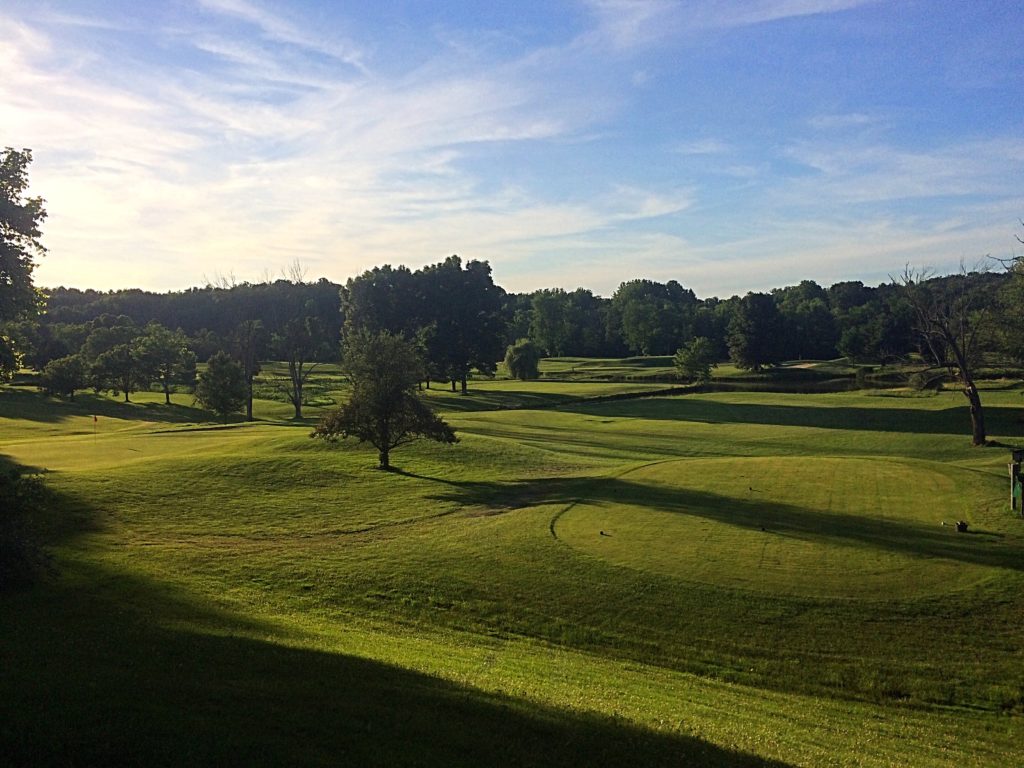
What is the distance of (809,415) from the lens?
63.7 meters

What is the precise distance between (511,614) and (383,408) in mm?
19040

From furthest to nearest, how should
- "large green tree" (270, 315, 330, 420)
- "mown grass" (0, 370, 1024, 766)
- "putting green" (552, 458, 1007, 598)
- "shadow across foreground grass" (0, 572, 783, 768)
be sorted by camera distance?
"large green tree" (270, 315, 330, 420)
"putting green" (552, 458, 1007, 598)
"mown grass" (0, 370, 1024, 766)
"shadow across foreground grass" (0, 572, 783, 768)

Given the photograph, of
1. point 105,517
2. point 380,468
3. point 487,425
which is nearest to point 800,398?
point 487,425

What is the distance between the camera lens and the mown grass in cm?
920

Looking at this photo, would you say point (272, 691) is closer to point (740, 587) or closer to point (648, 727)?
point (648, 727)

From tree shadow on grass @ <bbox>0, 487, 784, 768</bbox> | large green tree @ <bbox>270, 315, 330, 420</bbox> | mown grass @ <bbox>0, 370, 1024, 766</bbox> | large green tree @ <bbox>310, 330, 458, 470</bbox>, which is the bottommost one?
mown grass @ <bbox>0, 370, 1024, 766</bbox>

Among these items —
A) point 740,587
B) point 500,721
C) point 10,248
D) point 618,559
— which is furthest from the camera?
point 10,248

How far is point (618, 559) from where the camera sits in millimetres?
20703

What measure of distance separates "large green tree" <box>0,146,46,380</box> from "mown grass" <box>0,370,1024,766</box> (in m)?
6.63

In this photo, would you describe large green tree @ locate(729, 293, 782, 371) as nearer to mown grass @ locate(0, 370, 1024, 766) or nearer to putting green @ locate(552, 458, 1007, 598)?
mown grass @ locate(0, 370, 1024, 766)

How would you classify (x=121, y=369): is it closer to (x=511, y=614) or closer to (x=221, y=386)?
(x=221, y=386)

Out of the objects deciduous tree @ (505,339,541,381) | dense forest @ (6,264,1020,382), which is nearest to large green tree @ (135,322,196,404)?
dense forest @ (6,264,1020,382)

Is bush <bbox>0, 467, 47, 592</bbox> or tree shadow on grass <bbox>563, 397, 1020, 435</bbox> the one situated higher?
bush <bbox>0, 467, 47, 592</bbox>

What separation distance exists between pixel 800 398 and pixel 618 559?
59915mm
